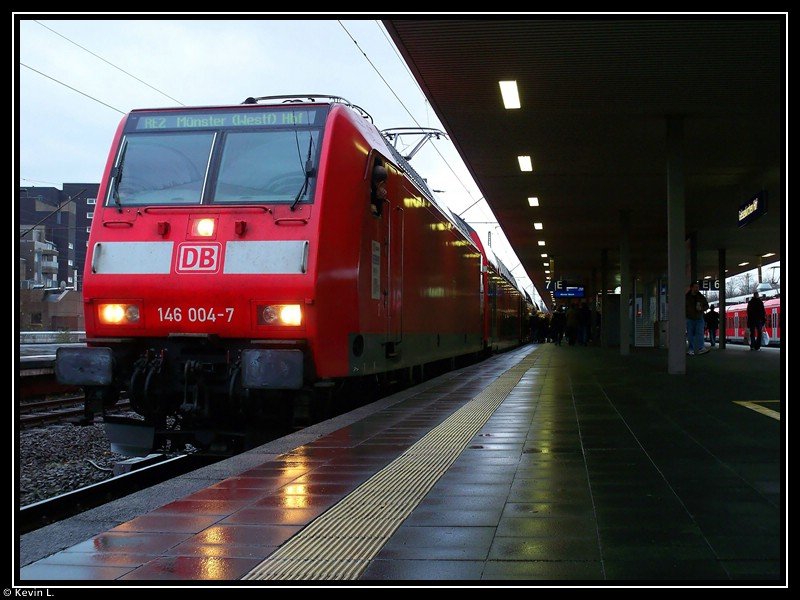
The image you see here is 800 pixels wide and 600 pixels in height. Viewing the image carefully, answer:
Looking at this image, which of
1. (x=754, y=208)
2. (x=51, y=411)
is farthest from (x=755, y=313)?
(x=51, y=411)

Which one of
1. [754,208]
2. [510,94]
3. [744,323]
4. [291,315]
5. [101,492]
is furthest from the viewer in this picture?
[744,323]

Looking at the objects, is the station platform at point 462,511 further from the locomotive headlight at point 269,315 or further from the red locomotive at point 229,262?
the locomotive headlight at point 269,315

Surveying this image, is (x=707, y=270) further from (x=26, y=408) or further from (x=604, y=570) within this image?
(x=604, y=570)

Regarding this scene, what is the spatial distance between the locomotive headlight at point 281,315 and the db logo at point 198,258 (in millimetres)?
606

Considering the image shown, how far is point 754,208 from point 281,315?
41.0 feet

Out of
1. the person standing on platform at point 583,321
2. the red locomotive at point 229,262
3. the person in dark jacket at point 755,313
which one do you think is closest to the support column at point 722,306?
the person in dark jacket at point 755,313

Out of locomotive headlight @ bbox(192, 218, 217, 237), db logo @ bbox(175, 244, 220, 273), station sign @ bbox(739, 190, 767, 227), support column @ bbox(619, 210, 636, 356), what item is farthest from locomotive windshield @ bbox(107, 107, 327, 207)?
support column @ bbox(619, 210, 636, 356)

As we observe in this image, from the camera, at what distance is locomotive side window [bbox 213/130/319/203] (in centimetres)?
781

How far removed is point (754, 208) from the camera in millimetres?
16859

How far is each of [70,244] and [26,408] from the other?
45953 mm

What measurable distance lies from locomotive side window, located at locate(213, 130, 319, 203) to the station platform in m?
2.20

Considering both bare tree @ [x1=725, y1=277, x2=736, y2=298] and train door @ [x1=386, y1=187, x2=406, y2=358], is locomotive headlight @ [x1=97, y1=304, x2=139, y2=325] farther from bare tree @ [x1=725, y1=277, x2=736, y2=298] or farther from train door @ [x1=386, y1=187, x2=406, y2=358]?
bare tree @ [x1=725, y1=277, x2=736, y2=298]

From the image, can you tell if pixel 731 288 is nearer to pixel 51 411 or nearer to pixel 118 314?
pixel 51 411
